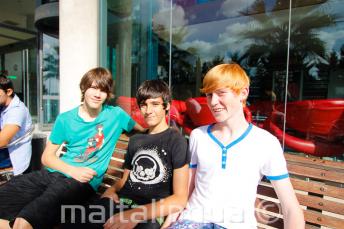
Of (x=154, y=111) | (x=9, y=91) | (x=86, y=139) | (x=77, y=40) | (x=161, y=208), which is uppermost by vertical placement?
(x=77, y=40)

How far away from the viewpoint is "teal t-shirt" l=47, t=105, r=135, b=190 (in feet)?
7.82

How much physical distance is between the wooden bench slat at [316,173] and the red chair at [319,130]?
2.00 metres

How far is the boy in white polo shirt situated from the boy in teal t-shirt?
0.95 metres

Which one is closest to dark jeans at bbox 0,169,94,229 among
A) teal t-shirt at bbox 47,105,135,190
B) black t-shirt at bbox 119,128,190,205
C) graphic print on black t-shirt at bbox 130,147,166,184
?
teal t-shirt at bbox 47,105,135,190

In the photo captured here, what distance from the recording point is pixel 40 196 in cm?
208

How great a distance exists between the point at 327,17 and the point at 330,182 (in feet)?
22.0

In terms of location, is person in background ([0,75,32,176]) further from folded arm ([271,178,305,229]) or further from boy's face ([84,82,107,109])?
folded arm ([271,178,305,229])

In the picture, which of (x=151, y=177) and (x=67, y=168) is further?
(x=67, y=168)

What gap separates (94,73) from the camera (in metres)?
2.41

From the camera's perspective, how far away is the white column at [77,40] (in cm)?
419

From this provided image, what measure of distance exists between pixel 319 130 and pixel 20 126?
145 inches

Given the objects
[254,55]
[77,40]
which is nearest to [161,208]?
[77,40]

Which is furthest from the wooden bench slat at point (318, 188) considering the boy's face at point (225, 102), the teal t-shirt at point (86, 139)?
the teal t-shirt at point (86, 139)

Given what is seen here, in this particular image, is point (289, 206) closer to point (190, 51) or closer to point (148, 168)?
point (148, 168)
